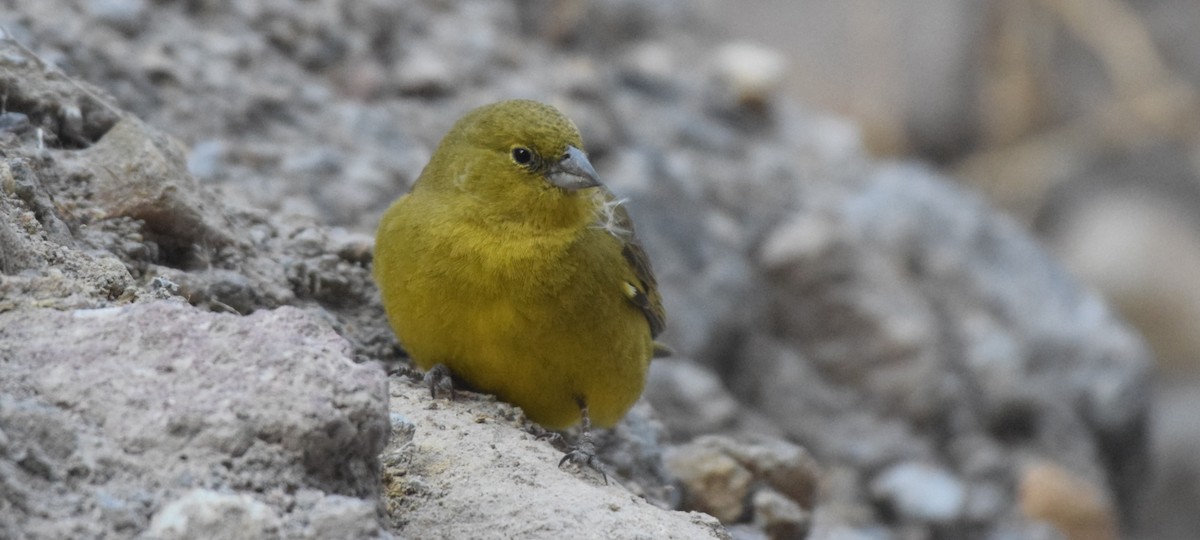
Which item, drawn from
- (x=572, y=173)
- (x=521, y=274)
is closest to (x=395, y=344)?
(x=521, y=274)

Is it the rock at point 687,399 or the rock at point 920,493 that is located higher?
the rock at point 920,493

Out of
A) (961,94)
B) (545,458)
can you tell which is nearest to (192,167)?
(545,458)

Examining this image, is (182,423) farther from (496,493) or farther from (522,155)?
(522,155)

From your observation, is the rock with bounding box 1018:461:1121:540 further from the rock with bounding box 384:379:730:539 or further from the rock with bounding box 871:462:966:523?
the rock with bounding box 384:379:730:539

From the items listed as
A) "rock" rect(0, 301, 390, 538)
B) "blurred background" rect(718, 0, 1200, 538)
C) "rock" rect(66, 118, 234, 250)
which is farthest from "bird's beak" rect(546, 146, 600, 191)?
"blurred background" rect(718, 0, 1200, 538)

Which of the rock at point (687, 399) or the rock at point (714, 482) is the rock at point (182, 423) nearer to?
the rock at point (714, 482)

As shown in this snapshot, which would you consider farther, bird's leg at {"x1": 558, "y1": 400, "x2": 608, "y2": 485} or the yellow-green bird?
the yellow-green bird

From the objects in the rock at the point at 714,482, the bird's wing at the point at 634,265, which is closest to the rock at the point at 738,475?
the rock at the point at 714,482
